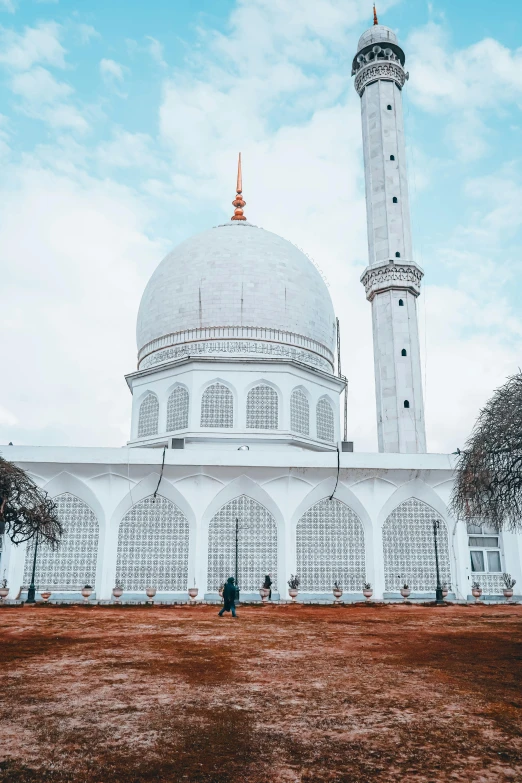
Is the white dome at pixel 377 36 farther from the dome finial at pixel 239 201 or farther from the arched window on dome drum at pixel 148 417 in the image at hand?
the arched window on dome drum at pixel 148 417

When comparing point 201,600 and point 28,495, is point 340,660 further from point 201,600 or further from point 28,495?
point 201,600

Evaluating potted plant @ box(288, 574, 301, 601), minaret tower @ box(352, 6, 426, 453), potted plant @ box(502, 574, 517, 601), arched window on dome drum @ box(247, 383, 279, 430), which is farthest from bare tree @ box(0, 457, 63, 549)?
potted plant @ box(502, 574, 517, 601)

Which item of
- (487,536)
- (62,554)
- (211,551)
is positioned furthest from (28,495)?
(487,536)

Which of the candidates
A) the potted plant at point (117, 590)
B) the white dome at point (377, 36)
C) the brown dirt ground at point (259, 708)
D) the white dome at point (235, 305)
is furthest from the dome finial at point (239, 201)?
the brown dirt ground at point (259, 708)

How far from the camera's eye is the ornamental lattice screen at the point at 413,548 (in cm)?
1978

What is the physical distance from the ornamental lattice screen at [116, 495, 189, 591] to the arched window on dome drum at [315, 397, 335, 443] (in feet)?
24.3

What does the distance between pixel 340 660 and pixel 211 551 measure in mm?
12800

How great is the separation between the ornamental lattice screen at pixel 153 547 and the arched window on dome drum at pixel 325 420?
291 inches

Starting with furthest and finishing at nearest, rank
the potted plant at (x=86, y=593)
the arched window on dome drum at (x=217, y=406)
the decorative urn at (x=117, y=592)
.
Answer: the arched window on dome drum at (x=217, y=406) → the decorative urn at (x=117, y=592) → the potted plant at (x=86, y=593)

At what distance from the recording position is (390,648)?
27.3ft

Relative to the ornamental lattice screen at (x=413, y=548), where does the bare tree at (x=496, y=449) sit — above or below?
above

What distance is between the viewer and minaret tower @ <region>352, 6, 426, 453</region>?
959 inches

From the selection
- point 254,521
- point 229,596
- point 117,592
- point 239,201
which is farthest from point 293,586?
point 239,201

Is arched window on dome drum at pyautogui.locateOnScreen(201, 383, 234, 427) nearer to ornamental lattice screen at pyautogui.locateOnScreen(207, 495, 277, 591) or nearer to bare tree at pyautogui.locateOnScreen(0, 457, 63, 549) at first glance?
ornamental lattice screen at pyautogui.locateOnScreen(207, 495, 277, 591)
